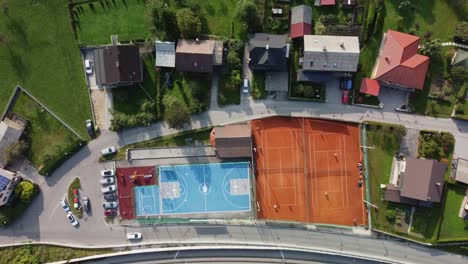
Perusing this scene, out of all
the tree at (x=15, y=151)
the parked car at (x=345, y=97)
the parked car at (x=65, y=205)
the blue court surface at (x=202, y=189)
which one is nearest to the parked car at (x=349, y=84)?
the parked car at (x=345, y=97)

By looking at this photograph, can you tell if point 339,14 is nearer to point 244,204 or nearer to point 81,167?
point 244,204

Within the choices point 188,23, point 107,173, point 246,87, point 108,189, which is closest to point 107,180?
point 107,173

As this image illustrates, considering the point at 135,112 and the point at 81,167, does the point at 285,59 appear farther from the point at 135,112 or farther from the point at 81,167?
the point at 81,167

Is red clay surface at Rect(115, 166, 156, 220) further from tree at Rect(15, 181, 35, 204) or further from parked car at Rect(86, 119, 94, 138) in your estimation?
tree at Rect(15, 181, 35, 204)

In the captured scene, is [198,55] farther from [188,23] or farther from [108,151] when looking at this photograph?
[108,151]

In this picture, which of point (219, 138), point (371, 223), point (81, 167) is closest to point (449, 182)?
point (371, 223)

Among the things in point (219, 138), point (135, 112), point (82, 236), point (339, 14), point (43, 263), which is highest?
point (339, 14)

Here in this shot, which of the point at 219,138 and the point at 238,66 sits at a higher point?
the point at 238,66
